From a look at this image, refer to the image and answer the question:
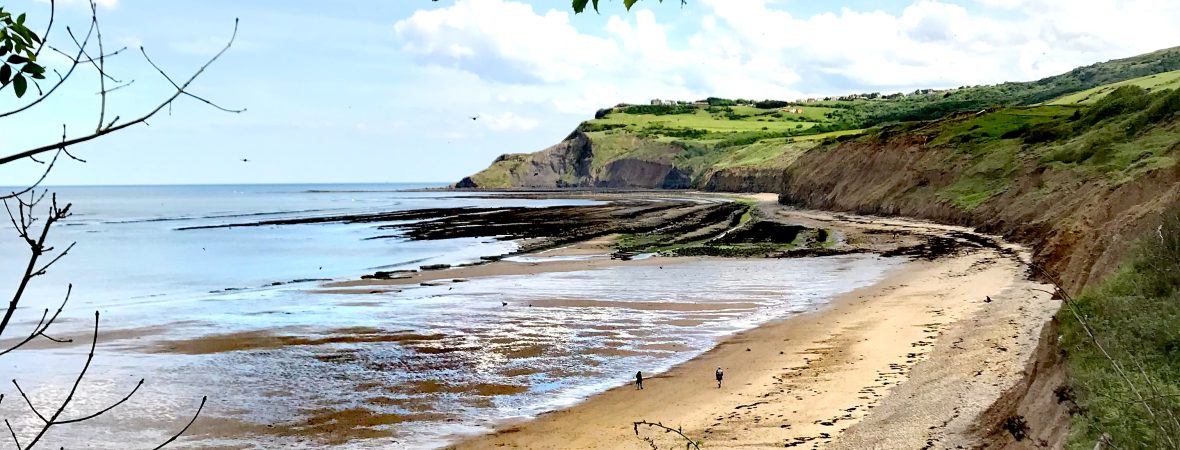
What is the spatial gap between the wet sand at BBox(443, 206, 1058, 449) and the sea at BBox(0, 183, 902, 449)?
1353 millimetres

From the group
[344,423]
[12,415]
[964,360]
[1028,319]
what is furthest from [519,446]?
[1028,319]

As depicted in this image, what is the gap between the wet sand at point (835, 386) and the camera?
1396 cm

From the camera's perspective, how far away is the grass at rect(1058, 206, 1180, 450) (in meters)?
6.96

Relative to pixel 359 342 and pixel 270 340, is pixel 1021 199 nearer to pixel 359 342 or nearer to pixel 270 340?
pixel 359 342

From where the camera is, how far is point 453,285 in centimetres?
3916

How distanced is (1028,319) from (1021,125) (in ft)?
189

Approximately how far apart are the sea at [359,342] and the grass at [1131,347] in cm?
741

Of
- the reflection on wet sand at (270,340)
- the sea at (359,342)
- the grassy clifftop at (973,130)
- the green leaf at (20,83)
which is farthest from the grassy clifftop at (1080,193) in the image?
the reflection on wet sand at (270,340)

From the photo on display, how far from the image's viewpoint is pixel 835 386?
17406 millimetres

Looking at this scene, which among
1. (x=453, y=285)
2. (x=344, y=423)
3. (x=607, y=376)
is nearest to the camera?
(x=344, y=423)

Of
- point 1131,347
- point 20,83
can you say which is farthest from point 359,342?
point 20,83

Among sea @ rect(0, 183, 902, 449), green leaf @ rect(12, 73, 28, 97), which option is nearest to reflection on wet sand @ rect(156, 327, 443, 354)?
sea @ rect(0, 183, 902, 449)

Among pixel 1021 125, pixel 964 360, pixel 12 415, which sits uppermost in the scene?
pixel 1021 125

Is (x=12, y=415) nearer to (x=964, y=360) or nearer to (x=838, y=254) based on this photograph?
(x=964, y=360)
